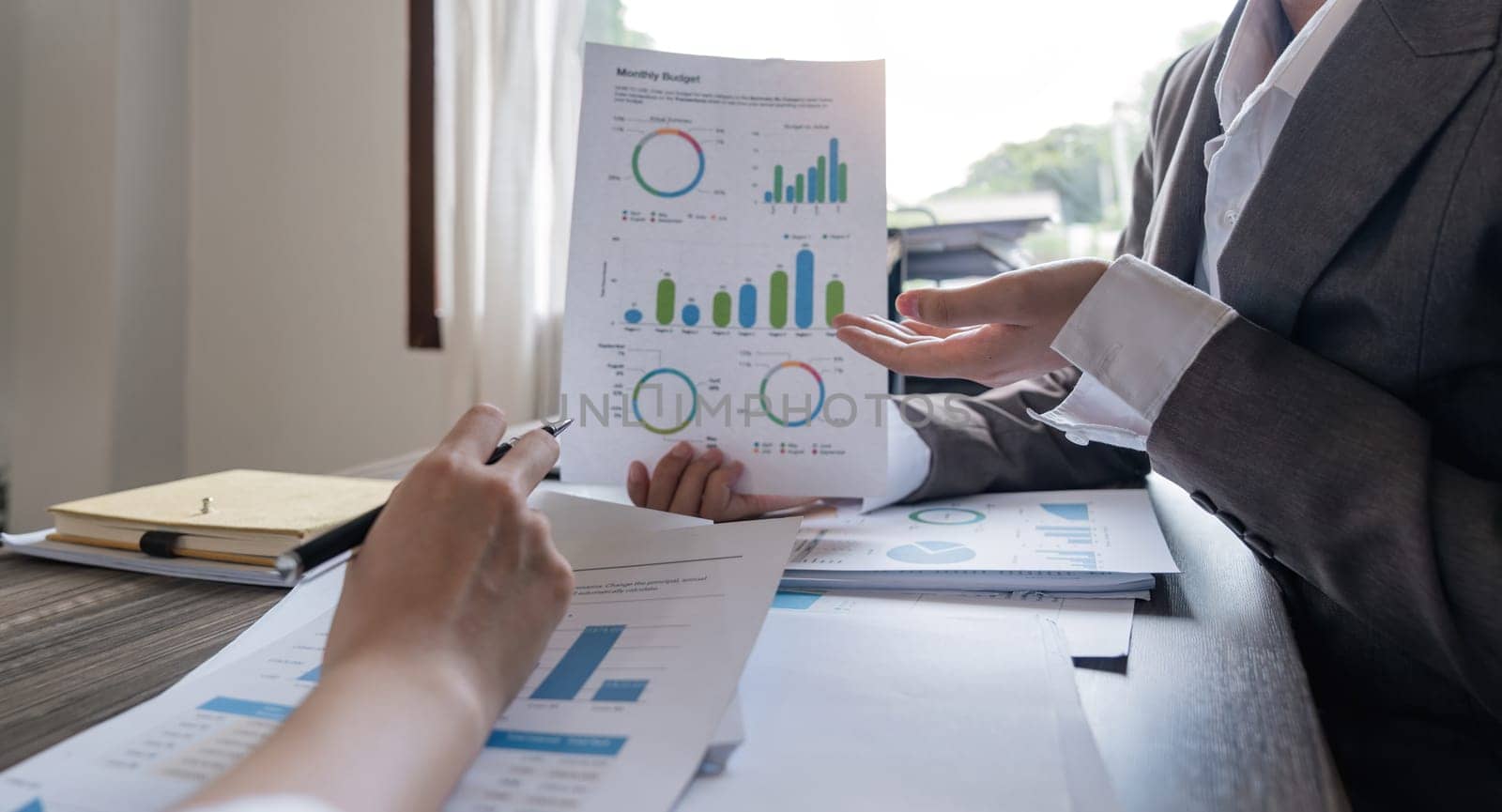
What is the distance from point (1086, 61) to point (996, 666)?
1.90 metres

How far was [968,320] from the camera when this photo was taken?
2.08 feet

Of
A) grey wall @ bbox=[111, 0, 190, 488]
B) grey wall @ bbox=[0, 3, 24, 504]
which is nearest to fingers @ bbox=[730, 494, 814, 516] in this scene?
grey wall @ bbox=[111, 0, 190, 488]

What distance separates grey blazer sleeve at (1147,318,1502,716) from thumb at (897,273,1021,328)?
0.13 metres

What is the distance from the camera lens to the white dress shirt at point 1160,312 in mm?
561

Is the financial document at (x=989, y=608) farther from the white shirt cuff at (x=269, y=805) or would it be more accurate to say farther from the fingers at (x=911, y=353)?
the white shirt cuff at (x=269, y=805)

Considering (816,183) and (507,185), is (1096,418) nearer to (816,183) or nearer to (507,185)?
(816,183)

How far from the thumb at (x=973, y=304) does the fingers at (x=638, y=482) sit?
0.90 ft

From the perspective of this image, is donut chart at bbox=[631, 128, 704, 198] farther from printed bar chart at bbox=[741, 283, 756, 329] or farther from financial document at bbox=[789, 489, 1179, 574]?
financial document at bbox=[789, 489, 1179, 574]

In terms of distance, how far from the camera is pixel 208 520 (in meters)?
0.68

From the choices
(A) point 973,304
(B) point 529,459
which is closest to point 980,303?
(A) point 973,304

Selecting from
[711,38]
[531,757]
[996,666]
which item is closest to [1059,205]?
[711,38]

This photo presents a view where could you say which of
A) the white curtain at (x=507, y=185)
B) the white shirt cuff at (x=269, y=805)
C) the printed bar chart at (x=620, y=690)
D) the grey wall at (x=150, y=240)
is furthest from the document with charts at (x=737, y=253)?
the grey wall at (x=150, y=240)

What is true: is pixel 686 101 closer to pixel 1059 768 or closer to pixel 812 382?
pixel 812 382

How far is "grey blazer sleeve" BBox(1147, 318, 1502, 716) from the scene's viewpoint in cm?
46
